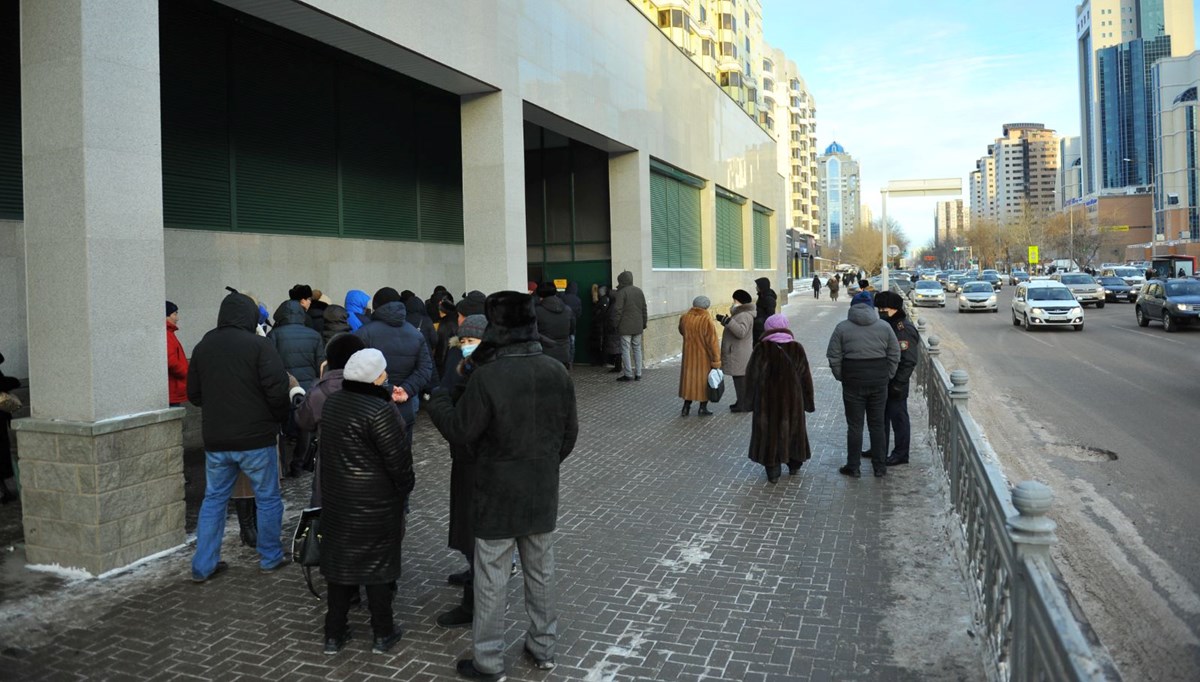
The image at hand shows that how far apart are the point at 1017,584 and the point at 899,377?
5588mm

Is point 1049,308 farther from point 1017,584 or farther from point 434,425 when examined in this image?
point 1017,584

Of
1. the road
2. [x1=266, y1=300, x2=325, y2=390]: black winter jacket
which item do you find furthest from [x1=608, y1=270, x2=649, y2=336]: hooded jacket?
[x1=266, y1=300, x2=325, y2=390]: black winter jacket

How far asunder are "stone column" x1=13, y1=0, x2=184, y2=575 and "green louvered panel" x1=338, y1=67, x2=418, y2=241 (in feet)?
22.9

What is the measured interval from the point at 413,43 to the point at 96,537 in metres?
7.29

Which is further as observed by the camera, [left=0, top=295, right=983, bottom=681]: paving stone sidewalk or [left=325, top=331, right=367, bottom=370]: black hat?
[left=325, top=331, right=367, bottom=370]: black hat

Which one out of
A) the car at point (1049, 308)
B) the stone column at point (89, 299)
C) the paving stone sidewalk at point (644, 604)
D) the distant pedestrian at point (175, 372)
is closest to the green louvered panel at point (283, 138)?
the distant pedestrian at point (175, 372)

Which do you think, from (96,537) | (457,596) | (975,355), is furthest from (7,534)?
(975,355)

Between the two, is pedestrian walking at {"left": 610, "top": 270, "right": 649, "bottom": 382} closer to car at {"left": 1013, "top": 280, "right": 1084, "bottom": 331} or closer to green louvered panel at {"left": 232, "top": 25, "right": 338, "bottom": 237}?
green louvered panel at {"left": 232, "top": 25, "right": 338, "bottom": 237}

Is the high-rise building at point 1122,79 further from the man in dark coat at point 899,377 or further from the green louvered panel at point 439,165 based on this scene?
the man in dark coat at point 899,377

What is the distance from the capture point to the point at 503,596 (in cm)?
432

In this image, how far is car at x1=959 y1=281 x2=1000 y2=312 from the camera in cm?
3650

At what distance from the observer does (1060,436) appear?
10.4m

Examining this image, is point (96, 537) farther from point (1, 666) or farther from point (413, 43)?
point (413, 43)

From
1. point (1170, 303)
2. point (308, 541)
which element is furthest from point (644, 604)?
point (1170, 303)
